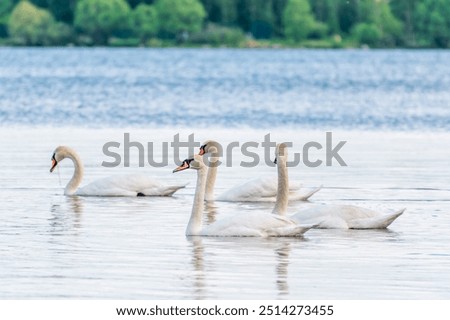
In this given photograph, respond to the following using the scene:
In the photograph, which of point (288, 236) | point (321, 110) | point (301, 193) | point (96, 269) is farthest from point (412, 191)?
point (321, 110)

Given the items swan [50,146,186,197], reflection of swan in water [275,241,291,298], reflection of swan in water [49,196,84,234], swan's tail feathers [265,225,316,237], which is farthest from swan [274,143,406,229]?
swan [50,146,186,197]

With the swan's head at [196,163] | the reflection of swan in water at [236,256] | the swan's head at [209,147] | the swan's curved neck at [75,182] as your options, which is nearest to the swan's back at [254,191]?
the swan's head at [209,147]

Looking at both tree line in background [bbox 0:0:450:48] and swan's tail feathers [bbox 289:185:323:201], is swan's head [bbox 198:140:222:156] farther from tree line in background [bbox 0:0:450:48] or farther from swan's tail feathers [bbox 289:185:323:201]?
tree line in background [bbox 0:0:450:48]

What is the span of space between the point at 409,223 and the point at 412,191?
11.0ft

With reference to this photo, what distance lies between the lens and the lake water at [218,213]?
45.8 feet

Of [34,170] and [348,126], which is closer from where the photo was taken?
[34,170]

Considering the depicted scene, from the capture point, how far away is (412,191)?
2152 cm

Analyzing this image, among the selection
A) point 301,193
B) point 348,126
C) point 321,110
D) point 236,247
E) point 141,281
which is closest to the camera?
point 141,281

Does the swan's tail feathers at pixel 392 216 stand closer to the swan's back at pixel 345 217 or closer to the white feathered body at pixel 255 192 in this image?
the swan's back at pixel 345 217

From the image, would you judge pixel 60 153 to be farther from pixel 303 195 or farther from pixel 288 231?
pixel 288 231

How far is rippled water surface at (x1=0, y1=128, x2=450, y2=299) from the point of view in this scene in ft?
45.0

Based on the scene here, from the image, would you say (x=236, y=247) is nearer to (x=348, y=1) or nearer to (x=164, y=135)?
(x=164, y=135)

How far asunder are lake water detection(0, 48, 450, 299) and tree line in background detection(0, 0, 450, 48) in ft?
402

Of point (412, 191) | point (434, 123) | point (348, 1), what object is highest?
point (412, 191)
